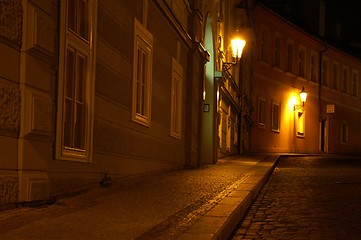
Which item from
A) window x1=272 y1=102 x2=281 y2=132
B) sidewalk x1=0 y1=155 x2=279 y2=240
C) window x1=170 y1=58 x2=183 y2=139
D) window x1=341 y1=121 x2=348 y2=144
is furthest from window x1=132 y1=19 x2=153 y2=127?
window x1=341 y1=121 x2=348 y2=144

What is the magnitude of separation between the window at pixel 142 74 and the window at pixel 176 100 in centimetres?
238

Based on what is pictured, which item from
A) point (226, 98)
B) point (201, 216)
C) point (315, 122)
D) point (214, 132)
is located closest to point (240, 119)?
point (226, 98)

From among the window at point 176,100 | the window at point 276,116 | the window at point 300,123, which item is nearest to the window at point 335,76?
the window at point 300,123

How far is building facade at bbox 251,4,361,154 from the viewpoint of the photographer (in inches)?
1361

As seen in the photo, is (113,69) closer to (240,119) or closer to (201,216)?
(201,216)

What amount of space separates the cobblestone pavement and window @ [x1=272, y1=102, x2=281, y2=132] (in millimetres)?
20103

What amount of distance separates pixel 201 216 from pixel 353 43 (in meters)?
45.9

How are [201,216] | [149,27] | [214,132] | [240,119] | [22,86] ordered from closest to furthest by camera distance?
1. [22,86]
2. [201,216]
3. [149,27]
4. [214,132]
5. [240,119]

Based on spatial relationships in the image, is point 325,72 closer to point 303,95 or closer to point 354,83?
point 354,83

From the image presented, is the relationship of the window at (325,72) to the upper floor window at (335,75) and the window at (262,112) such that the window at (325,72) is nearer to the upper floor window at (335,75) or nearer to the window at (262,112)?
the upper floor window at (335,75)

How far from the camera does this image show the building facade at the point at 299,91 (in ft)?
113

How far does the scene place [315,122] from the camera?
40.8m

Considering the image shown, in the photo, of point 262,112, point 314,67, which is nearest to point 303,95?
point 262,112

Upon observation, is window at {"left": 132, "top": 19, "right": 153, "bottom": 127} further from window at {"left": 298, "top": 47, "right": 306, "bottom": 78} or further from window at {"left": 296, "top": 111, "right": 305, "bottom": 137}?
window at {"left": 298, "top": 47, "right": 306, "bottom": 78}
